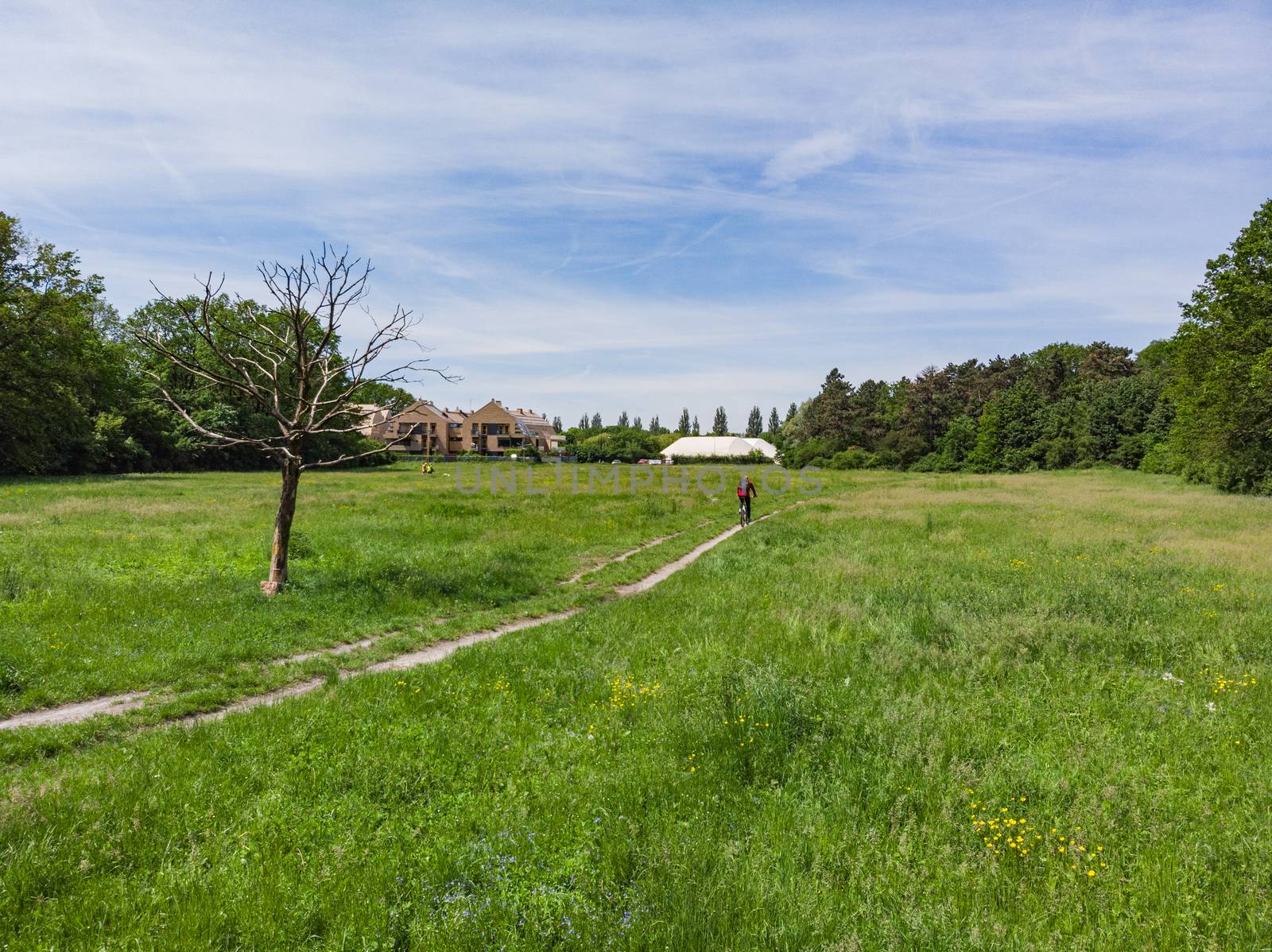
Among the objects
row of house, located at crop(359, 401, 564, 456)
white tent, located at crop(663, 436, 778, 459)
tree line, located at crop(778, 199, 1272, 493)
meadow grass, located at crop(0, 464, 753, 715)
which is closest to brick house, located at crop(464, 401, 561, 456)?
row of house, located at crop(359, 401, 564, 456)

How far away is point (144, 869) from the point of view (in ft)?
14.0

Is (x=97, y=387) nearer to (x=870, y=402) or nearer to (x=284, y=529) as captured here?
(x=284, y=529)

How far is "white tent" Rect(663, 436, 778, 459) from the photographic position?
117m

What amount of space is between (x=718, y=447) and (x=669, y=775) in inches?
4529

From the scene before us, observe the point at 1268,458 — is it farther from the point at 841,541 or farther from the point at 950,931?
the point at 950,931

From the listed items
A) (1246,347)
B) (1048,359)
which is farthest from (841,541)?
(1048,359)

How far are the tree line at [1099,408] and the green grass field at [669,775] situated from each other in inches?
1209

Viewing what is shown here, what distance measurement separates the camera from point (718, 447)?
119125mm

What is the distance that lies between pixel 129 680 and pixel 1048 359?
12078 centimetres

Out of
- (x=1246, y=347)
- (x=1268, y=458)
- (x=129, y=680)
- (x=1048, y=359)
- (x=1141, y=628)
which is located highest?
(x=1048, y=359)

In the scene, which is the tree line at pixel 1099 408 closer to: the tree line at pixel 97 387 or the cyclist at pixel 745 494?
the cyclist at pixel 745 494

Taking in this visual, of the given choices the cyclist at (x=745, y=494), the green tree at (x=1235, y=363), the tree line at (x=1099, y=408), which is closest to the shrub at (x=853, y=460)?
the tree line at (x=1099, y=408)

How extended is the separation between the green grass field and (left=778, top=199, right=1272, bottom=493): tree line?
30718 millimetres

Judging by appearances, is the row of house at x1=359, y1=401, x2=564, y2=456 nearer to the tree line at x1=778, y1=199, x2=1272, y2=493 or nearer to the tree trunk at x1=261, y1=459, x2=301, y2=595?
the tree line at x1=778, y1=199, x2=1272, y2=493
